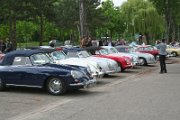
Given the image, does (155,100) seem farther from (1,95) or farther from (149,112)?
(1,95)

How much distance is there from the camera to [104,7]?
74.1 meters

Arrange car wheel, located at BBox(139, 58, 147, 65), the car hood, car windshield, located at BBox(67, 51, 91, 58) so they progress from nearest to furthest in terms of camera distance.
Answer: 1. the car hood
2. car windshield, located at BBox(67, 51, 91, 58)
3. car wheel, located at BBox(139, 58, 147, 65)

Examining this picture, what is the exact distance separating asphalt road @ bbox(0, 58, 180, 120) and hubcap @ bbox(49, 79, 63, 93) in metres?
0.24

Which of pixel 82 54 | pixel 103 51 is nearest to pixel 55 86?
pixel 82 54

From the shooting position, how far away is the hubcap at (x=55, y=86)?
Answer: 12.9m

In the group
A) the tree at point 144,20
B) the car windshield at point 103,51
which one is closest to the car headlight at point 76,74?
the car windshield at point 103,51

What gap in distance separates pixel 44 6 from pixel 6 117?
35611mm

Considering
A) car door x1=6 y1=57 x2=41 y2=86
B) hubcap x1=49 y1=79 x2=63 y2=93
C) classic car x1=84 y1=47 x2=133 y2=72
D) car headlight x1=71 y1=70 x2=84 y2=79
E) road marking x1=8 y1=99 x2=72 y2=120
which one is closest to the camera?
road marking x1=8 y1=99 x2=72 y2=120

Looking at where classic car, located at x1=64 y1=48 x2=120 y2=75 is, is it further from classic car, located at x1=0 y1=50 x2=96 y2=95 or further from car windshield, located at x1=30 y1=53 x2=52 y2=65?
classic car, located at x1=0 y1=50 x2=96 y2=95

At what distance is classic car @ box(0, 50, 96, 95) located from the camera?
41.9 feet

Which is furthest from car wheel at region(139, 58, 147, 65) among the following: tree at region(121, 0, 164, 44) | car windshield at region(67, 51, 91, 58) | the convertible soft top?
tree at region(121, 0, 164, 44)

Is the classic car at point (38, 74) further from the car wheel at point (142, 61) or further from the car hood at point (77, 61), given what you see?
the car wheel at point (142, 61)

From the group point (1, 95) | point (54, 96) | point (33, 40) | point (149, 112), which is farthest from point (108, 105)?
point (33, 40)

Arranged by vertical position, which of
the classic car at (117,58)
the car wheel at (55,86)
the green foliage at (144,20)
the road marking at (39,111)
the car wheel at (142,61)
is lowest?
the road marking at (39,111)
